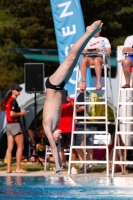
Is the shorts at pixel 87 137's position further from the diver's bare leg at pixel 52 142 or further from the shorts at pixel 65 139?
the diver's bare leg at pixel 52 142

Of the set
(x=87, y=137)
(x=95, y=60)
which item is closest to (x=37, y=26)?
(x=87, y=137)

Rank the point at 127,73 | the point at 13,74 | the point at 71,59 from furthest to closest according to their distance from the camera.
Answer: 1. the point at 13,74
2. the point at 127,73
3. the point at 71,59

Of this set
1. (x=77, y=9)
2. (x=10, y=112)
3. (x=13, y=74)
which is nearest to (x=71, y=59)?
(x=10, y=112)

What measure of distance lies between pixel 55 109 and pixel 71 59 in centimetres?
91

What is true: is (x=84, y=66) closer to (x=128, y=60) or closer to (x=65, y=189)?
(x=128, y=60)

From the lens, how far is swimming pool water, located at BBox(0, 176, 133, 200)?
24.2 feet

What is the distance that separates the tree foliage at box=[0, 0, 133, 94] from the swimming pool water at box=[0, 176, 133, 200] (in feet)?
80.6

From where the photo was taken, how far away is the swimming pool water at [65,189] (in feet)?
24.2

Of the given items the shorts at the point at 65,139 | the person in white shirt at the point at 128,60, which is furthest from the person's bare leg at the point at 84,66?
the shorts at the point at 65,139

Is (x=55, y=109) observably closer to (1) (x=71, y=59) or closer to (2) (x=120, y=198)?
(1) (x=71, y=59)

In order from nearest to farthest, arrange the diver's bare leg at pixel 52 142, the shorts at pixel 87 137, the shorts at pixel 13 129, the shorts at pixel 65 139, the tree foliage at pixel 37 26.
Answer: the diver's bare leg at pixel 52 142, the shorts at pixel 13 129, the shorts at pixel 87 137, the shorts at pixel 65 139, the tree foliage at pixel 37 26

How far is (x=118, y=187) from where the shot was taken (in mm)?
8547

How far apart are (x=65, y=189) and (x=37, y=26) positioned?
2741 centimetres

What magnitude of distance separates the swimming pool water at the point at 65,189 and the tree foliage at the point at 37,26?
2458 centimetres
